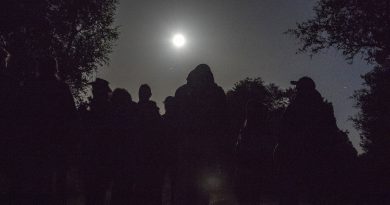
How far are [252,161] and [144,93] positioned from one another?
2.26 meters

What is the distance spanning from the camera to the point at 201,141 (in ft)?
26.5

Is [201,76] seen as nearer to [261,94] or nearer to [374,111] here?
[374,111]

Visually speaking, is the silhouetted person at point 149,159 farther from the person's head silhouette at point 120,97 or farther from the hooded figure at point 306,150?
the hooded figure at point 306,150

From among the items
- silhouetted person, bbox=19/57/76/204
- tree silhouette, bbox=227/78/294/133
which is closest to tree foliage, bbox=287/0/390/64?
silhouetted person, bbox=19/57/76/204

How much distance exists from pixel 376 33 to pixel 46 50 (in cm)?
1723

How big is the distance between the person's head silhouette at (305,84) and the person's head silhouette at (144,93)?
2.59 metres

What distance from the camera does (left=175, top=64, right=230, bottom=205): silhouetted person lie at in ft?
26.4

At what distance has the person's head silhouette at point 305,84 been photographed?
8.26 meters

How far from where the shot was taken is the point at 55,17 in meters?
28.0

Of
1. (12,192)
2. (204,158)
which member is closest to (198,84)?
(204,158)

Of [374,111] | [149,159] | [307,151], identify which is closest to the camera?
[307,151]

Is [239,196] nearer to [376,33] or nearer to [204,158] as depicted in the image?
[204,158]

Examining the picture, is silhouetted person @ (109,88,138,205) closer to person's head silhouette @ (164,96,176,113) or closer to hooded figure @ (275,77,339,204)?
person's head silhouette @ (164,96,176,113)

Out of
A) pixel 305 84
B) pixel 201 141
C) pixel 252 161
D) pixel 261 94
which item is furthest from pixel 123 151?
pixel 261 94
